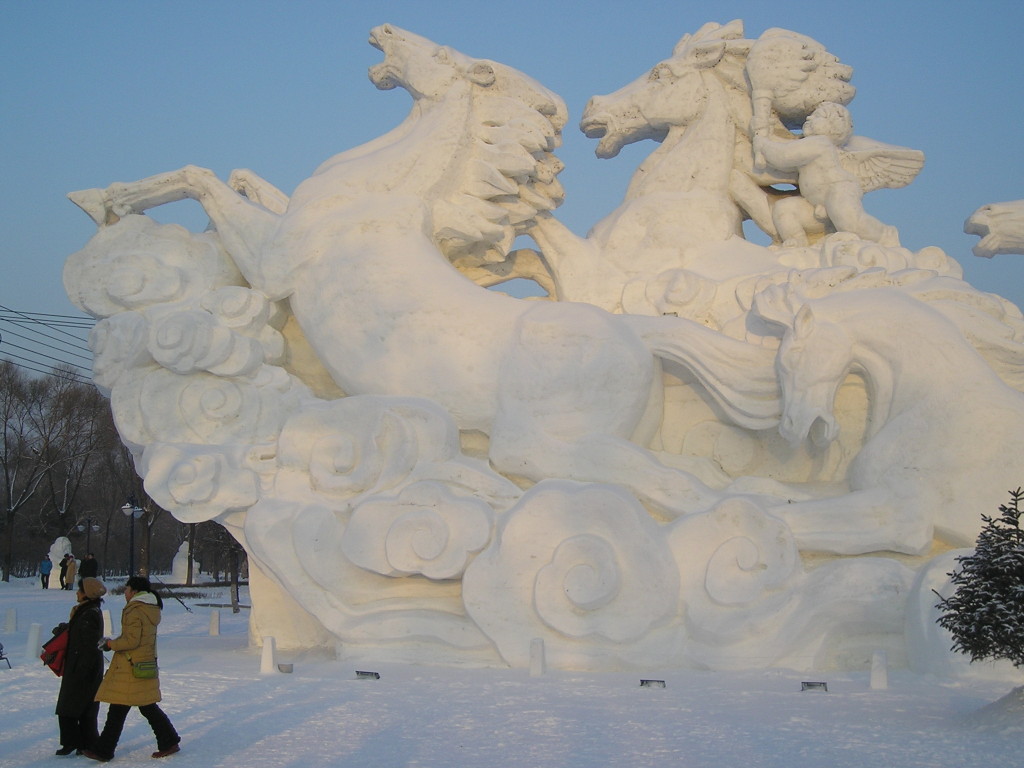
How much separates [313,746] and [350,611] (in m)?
2.52

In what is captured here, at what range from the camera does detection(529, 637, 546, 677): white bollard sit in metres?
5.97

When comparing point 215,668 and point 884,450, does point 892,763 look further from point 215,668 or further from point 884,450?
point 215,668

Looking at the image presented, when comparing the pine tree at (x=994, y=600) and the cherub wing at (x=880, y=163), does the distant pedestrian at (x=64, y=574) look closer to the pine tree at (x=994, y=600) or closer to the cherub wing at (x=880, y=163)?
the cherub wing at (x=880, y=163)

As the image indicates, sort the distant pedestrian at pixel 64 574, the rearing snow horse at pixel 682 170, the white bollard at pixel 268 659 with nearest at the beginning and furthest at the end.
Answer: the white bollard at pixel 268 659
the rearing snow horse at pixel 682 170
the distant pedestrian at pixel 64 574

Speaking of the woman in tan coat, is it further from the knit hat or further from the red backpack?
the red backpack

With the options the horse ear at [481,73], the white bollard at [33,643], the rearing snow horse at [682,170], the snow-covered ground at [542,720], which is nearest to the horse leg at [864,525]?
the snow-covered ground at [542,720]

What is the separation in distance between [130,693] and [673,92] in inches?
264

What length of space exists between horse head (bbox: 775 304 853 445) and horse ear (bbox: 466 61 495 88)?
3.06 m

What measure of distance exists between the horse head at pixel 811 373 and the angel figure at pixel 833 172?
6.49 ft

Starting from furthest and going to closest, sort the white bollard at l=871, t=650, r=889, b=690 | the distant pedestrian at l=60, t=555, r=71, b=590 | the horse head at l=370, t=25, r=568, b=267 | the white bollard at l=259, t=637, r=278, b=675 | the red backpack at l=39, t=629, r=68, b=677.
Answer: the distant pedestrian at l=60, t=555, r=71, b=590
the horse head at l=370, t=25, r=568, b=267
the white bollard at l=259, t=637, r=278, b=675
the white bollard at l=871, t=650, r=889, b=690
the red backpack at l=39, t=629, r=68, b=677

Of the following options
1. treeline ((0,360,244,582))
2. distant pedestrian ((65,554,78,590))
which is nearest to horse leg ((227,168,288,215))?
distant pedestrian ((65,554,78,590))

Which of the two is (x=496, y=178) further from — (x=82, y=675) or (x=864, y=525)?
(x=82, y=675)

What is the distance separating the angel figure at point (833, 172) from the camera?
8430 mm

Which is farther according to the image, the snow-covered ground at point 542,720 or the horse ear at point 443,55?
the horse ear at point 443,55
